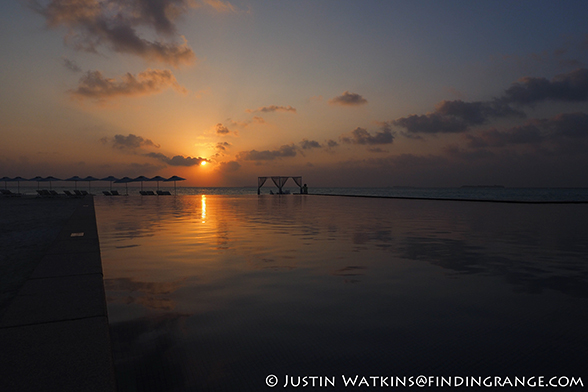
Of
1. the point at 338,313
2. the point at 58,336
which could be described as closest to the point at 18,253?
the point at 58,336

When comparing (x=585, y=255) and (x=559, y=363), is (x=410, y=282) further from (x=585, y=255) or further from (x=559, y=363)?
(x=585, y=255)

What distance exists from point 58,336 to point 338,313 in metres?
2.35

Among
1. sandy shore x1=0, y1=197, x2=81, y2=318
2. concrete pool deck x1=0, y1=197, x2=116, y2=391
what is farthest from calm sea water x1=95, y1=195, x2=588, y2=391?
sandy shore x1=0, y1=197, x2=81, y2=318

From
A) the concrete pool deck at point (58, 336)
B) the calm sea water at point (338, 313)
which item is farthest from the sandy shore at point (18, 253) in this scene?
the calm sea water at point (338, 313)

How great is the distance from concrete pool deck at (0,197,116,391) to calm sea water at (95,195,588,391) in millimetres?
242

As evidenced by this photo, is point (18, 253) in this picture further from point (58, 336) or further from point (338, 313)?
point (338, 313)

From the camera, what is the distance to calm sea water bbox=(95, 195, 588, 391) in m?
2.51

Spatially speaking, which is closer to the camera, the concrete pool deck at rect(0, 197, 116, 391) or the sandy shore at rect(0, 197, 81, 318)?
the concrete pool deck at rect(0, 197, 116, 391)

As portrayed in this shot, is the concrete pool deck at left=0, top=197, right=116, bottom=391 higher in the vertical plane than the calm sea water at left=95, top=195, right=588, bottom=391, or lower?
higher

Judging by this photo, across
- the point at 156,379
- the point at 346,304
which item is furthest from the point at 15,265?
the point at 346,304

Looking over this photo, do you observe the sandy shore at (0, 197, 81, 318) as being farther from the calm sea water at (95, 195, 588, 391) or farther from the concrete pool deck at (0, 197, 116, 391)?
the calm sea water at (95, 195, 588, 391)

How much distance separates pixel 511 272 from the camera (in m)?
5.37

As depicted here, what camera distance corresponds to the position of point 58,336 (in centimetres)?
259

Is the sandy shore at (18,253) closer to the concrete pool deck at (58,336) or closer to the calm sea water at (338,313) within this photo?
the concrete pool deck at (58,336)
